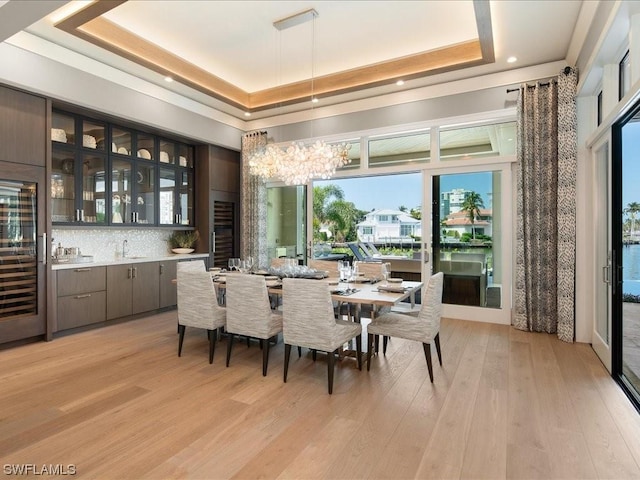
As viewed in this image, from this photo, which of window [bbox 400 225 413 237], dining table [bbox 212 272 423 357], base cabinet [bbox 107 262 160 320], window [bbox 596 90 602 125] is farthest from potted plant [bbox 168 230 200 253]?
window [bbox 596 90 602 125]

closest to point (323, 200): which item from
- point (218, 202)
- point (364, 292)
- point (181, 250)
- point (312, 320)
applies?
point (218, 202)

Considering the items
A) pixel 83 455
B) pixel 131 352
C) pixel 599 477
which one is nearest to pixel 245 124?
pixel 131 352

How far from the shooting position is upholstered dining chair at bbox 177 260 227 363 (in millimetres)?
3512

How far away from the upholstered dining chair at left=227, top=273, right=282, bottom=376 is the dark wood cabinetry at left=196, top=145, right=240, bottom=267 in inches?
125

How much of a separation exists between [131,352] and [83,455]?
1.85 m

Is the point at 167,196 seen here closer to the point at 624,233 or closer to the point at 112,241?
the point at 112,241

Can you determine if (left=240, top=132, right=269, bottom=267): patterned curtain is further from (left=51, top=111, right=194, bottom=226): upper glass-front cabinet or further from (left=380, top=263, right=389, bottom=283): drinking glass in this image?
(left=380, top=263, right=389, bottom=283): drinking glass

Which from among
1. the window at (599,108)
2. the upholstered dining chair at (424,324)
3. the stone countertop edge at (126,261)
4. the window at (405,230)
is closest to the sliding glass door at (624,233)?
the window at (599,108)

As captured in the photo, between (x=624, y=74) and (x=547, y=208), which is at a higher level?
(x=624, y=74)

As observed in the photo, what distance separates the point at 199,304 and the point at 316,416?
169cm

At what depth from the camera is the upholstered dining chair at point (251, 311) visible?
10.5ft

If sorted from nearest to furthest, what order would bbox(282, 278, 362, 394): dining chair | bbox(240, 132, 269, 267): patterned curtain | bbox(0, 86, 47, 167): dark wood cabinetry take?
1. bbox(282, 278, 362, 394): dining chair
2. bbox(0, 86, 47, 167): dark wood cabinetry
3. bbox(240, 132, 269, 267): patterned curtain

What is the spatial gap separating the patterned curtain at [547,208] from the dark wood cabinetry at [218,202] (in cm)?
471

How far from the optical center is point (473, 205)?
5055 mm
